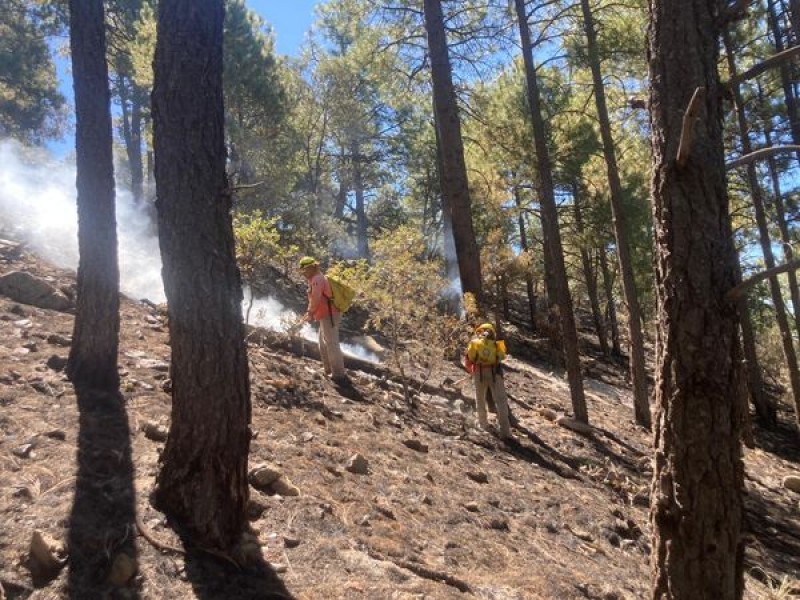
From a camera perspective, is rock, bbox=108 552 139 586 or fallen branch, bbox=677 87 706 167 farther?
rock, bbox=108 552 139 586

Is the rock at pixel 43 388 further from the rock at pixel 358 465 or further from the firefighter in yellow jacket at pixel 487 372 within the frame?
the firefighter in yellow jacket at pixel 487 372

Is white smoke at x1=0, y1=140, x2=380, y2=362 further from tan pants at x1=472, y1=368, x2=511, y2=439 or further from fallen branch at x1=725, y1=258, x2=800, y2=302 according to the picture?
fallen branch at x1=725, y1=258, x2=800, y2=302

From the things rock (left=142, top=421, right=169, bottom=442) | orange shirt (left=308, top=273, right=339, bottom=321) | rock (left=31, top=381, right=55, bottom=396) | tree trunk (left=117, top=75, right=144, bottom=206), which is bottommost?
rock (left=142, top=421, right=169, bottom=442)

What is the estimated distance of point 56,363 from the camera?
543 cm

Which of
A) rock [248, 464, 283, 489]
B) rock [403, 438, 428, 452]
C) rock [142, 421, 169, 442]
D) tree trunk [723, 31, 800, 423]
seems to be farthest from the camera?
tree trunk [723, 31, 800, 423]

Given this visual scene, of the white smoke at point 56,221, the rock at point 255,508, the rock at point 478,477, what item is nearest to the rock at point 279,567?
the rock at point 255,508

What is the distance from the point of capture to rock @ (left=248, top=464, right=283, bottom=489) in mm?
4316

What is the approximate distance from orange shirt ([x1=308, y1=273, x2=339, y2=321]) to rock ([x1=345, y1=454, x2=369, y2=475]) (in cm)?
274

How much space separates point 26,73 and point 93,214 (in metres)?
18.7

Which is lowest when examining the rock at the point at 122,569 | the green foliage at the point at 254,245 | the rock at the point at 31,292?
the rock at the point at 122,569

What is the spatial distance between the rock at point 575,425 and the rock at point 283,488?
6108 millimetres

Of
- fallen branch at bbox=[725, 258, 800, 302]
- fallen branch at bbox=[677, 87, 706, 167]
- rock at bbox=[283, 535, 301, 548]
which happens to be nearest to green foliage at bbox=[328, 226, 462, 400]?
rock at bbox=[283, 535, 301, 548]

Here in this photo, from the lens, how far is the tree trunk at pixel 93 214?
17.2 feet

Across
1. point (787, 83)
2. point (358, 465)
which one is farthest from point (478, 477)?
point (787, 83)
